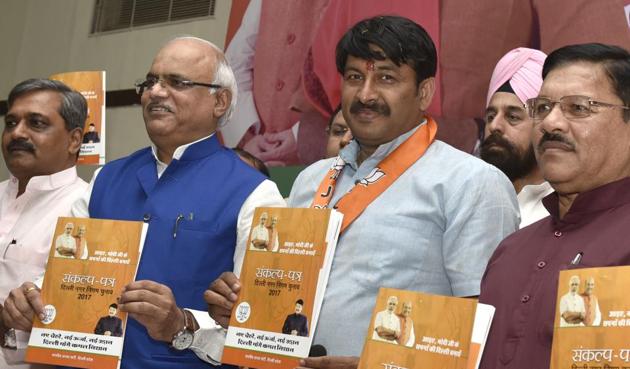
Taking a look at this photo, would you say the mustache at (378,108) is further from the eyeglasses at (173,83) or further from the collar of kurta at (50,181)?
the collar of kurta at (50,181)

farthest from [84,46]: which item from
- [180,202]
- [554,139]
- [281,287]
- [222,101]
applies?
[554,139]

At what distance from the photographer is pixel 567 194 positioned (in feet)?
7.12

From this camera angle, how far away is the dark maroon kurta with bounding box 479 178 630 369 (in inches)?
76.4

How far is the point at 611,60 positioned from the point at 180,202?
1288 millimetres

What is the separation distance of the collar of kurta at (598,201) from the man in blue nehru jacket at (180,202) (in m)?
0.96

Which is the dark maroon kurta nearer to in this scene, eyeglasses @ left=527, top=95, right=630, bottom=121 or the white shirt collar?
eyeglasses @ left=527, top=95, right=630, bottom=121

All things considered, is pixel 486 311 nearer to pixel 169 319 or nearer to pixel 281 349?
pixel 281 349

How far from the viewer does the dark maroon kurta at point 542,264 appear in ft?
6.37

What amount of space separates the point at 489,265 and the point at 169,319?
2.82 feet

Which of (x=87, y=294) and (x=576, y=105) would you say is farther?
(x=87, y=294)

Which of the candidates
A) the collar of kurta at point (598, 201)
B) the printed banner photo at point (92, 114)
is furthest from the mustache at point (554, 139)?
Answer: the printed banner photo at point (92, 114)

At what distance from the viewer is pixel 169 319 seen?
2490 mm

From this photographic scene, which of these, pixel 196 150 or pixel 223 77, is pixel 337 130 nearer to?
pixel 223 77

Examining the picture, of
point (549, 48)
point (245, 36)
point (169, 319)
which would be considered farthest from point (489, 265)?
point (245, 36)
